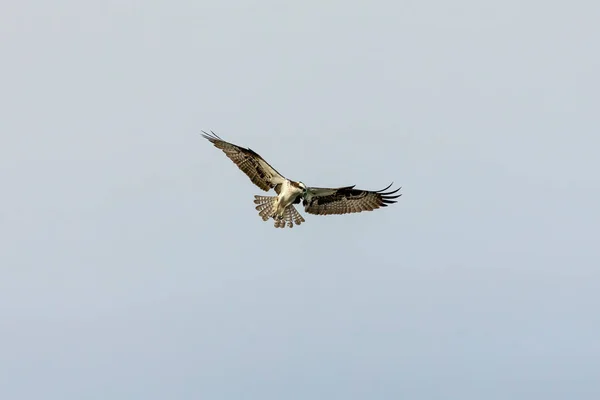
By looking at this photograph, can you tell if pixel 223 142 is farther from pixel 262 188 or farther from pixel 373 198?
pixel 373 198

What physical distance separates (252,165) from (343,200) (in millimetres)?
2808

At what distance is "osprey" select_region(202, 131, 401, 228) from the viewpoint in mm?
36438

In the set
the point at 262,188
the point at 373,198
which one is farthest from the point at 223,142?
the point at 373,198

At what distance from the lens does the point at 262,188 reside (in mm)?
37062

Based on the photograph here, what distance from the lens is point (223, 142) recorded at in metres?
36.8

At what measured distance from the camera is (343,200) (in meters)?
37.1

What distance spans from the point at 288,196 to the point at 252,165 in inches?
56.0

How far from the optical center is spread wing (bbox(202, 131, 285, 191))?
3653 centimetres

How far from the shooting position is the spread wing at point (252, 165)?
120ft

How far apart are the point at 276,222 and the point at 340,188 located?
228cm

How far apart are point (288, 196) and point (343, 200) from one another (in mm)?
1713

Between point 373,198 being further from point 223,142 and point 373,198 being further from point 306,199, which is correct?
point 223,142

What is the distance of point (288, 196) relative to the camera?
1433 inches

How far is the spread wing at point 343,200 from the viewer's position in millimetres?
36656
